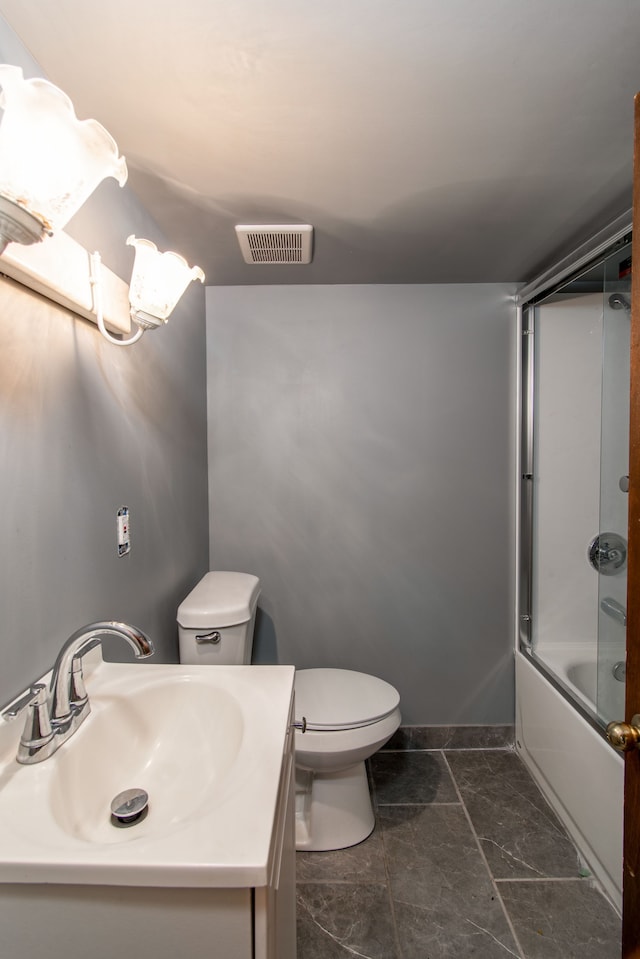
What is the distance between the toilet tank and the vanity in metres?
0.51

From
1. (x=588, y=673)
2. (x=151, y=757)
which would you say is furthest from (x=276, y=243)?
(x=588, y=673)

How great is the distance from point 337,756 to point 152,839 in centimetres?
109

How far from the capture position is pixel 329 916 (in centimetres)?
141

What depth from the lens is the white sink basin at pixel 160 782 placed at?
594 mm

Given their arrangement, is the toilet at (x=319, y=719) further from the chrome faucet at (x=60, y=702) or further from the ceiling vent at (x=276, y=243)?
the ceiling vent at (x=276, y=243)

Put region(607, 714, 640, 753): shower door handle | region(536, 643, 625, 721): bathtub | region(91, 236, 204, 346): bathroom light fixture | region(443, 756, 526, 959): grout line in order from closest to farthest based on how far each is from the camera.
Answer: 1. region(607, 714, 640, 753): shower door handle
2. region(91, 236, 204, 346): bathroom light fixture
3. region(443, 756, 526, 959): grout line
4. region(536, 643, 625, 721): bathtub

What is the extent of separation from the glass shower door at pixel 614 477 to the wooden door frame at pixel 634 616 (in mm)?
805

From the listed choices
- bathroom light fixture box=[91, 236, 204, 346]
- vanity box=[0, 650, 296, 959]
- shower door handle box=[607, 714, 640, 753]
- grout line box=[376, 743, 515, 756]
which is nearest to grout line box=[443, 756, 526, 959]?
grout line box=[376, 743, 515, 756]

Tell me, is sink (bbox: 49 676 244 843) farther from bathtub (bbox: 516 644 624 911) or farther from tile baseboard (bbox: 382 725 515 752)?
tile baseboard (bbox: 382 725 515 752)

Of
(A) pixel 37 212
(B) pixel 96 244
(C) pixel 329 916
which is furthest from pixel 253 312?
(C) pixel 329 916

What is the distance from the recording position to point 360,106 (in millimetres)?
1031

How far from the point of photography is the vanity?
0.60 m

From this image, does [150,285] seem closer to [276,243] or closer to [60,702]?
[276,243]

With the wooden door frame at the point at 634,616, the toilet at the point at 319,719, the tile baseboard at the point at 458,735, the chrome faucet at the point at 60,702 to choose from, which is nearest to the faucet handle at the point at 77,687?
the chrome faucet at the point at 60,702
